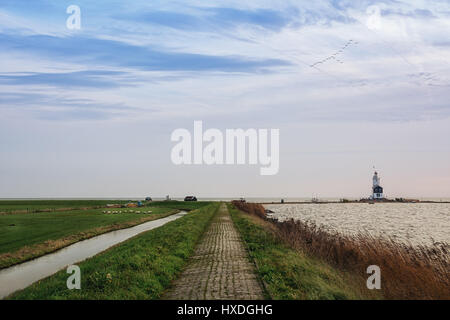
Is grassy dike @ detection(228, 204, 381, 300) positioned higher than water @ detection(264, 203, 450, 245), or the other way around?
grassy dike @ detection(228, 204, 381, 300)

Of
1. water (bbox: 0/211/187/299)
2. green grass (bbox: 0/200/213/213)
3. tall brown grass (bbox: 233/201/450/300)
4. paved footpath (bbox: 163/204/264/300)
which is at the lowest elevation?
green grass (bbox: 0/200/213/213)

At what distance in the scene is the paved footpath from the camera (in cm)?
1074

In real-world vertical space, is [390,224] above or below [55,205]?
above

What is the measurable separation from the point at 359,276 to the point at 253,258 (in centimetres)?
422

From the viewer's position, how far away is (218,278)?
42.3ft

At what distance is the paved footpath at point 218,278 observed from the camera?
1074cm

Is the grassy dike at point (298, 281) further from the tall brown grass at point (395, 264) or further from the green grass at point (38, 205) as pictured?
the green grass at point (38, 205)

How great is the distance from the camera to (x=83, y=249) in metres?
26.2

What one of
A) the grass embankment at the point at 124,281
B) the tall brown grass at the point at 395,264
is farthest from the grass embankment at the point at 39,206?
the tall brown grass at the point at 395,264

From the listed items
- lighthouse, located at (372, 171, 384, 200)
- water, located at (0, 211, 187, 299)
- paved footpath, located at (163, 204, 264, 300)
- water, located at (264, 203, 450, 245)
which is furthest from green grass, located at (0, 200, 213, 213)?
lighthouse, located at (372, 171, 384, 200)

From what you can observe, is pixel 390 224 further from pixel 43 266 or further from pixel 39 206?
pixel 39 206

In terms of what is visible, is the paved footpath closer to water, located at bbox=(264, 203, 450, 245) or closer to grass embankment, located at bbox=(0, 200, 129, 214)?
water, located at bbox=(264, 203, 450, 245)

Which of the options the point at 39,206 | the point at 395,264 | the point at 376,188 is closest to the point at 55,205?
the point at 39,206

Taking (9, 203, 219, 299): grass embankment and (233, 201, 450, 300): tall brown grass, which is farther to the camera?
(233, 201, 450, 300): tall brown grass
